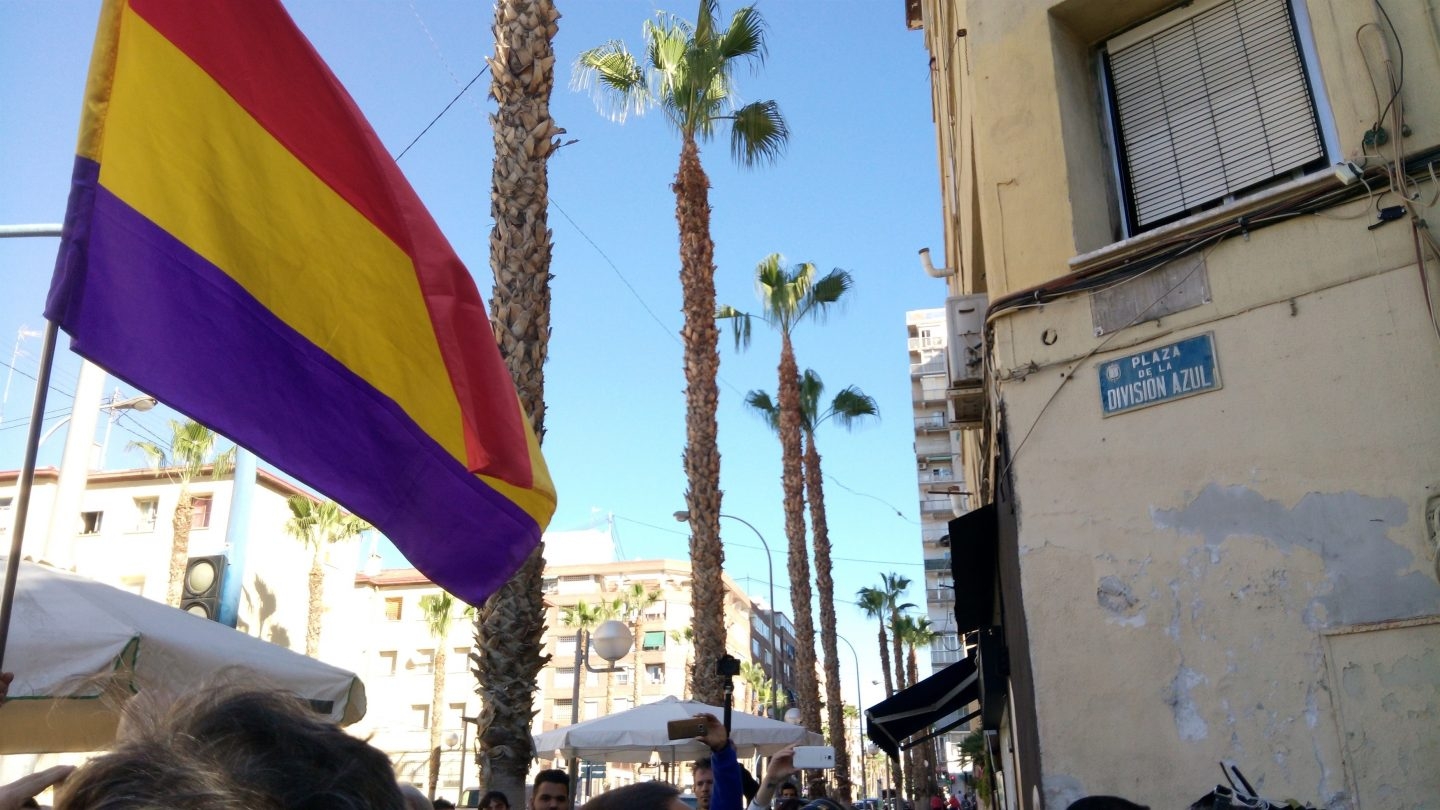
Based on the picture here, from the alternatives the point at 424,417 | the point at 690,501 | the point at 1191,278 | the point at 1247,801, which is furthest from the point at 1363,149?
the point at 690,501

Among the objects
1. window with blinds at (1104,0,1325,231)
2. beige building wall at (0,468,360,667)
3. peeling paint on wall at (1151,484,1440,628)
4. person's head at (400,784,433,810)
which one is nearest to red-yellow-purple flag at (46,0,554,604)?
person's head at (400,784,433,810)

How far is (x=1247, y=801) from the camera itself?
4180mm

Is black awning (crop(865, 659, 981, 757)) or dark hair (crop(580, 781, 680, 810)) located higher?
black awning (crop(865, 659, 981, 757))

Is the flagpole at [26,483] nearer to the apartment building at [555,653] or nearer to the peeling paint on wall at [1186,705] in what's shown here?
the peeling paint on wall at [1186,705]

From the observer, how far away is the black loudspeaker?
877cm

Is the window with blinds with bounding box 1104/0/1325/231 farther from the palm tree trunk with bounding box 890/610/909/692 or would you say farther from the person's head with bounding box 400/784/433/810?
the palm tree trunk with bounding box 890/610/909/692

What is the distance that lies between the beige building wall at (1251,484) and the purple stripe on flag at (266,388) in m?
3.65

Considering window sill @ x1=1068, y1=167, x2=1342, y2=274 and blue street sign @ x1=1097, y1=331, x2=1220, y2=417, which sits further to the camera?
blue street sign @ x1=1097, y1=331, x2=1220, y2=417

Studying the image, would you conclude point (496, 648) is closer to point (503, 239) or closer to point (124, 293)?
point (503, 239)

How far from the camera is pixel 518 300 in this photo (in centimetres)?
834

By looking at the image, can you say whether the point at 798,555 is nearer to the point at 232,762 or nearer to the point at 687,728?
the point at 687,728

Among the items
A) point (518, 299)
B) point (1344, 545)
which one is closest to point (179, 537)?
point (518, 299)

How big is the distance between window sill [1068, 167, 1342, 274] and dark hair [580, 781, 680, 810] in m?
5.76

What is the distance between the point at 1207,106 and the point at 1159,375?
79.8 inches
